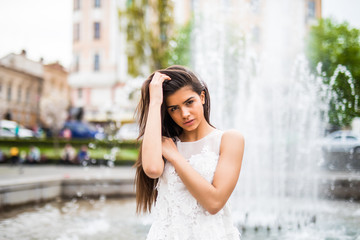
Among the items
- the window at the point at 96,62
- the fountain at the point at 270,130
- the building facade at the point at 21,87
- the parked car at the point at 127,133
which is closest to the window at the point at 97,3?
the window at the point at 96,62

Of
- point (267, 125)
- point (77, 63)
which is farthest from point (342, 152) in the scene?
point (77, 63)

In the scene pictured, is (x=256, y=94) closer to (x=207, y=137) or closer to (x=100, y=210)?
(x=100, y=210)

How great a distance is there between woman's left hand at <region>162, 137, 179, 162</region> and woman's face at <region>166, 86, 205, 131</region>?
105mm

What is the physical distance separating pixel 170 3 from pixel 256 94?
11.0 metres

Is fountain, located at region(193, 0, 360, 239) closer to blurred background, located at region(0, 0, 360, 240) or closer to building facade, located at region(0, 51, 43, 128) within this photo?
blurred background, located at region(0, 0, 360, 240)

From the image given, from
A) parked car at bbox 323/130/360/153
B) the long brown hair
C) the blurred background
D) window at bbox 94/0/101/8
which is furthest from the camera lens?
window at bbox 94/0/101/8

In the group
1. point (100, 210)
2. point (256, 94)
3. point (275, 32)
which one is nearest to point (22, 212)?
point (100, 210)

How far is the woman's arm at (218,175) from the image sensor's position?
148 cm

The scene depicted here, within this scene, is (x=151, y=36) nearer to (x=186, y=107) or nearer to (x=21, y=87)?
(x=186, y=107)

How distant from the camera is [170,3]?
774 inches

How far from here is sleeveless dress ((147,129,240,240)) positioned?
154cm

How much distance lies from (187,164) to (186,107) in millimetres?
264

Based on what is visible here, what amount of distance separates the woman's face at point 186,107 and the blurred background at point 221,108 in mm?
1868

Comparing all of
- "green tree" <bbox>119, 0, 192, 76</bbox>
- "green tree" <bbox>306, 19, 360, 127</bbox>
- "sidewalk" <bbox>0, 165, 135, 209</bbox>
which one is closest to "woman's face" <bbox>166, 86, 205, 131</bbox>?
"sidewalk" <bbox>0, 165, 135, 209</bbox>
